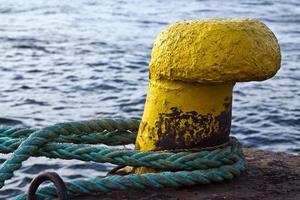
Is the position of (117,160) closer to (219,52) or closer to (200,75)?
(200,75)

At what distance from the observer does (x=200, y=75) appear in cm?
266

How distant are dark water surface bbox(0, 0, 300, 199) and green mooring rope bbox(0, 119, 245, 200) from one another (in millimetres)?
1834

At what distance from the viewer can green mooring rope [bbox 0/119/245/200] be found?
2.59 meters

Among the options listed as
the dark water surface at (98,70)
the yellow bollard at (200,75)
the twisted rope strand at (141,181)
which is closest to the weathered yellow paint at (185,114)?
the yellow bollard at (200,75)

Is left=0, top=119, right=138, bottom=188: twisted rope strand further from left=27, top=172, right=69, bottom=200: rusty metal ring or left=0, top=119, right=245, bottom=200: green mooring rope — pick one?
left=27, top=172, right=69, bottom=200: rusty metal ring

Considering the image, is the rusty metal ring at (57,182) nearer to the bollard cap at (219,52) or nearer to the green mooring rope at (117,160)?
the green mooring rope at (117,160)

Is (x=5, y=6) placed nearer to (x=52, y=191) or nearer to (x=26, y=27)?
(x=26, y=27)

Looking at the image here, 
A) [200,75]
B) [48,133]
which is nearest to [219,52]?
[200,75]

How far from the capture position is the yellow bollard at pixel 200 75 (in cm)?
265

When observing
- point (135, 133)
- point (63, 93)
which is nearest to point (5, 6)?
point (63, 93)

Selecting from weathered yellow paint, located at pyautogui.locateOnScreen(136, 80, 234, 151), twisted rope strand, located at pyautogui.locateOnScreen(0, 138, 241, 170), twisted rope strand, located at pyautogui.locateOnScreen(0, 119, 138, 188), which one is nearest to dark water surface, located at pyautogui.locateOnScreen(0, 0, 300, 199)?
twisted rope strand, located at pyautogui.locateOnScreen(0, 119, 138, 188)

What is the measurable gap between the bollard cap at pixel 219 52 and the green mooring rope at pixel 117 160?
1.12ft

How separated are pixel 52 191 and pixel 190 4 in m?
13.2

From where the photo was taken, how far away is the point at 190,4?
15359 millimetres
